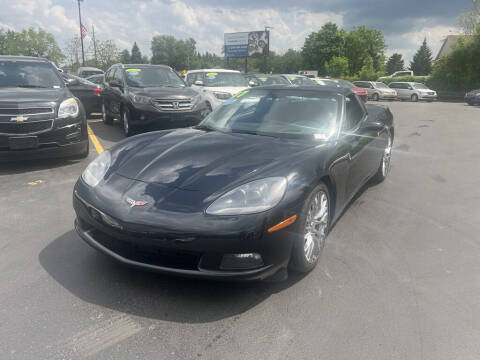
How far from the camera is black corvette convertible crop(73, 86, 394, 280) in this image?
2449mm

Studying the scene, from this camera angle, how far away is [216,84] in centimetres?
1176

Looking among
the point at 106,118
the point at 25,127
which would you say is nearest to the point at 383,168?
the point at 25,127

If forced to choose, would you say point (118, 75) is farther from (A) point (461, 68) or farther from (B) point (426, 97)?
(A) point (461, 68)

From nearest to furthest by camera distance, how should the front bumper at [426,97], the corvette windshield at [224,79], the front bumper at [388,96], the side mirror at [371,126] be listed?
the side mirror at [371,126] → the corvette windshield at [224,79] → the front bumper at [426,97] → the front bumper at [388,96]

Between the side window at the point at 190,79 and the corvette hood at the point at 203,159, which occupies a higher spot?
the side window at the point at 190,79

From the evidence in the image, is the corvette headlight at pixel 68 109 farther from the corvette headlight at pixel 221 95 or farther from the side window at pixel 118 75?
the corvette headlight at pixel 221 95

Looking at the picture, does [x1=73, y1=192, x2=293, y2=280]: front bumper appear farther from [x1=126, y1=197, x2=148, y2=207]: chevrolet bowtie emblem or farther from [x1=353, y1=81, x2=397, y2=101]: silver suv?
[x1=353, y1=81, x2=397, y2=101]: silver suv

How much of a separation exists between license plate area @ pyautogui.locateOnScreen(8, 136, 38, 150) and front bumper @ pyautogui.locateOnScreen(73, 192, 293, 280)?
3646mm

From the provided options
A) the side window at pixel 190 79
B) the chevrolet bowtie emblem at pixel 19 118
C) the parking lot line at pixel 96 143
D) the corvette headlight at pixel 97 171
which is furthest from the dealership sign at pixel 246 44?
the corvette headlight at pixel 97 171

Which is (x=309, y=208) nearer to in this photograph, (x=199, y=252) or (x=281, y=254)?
(x=281, y=254)

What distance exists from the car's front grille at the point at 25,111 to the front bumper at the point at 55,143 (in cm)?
20

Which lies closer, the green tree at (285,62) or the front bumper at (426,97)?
the front bumper at (426,97)

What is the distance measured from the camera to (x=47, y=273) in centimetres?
296

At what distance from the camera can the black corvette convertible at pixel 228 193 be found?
245cm
